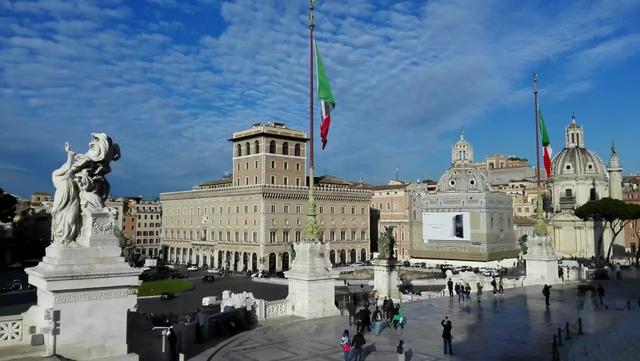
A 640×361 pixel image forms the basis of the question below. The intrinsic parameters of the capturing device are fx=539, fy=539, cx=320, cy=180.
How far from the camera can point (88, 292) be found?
9.92m

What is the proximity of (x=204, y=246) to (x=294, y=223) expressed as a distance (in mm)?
14782

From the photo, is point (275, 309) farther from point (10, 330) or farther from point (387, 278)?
point (10, 330)

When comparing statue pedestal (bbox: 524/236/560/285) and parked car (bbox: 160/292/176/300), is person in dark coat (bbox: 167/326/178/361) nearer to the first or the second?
statue pedestal (bbox: 524/236/560/285)

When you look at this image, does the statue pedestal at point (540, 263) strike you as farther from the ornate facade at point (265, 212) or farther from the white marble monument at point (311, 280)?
the ornate facade at point (265, 212)

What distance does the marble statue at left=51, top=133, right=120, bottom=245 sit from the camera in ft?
33.3

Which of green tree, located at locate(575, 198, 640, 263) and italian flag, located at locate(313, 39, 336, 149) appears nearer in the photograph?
italian flag, located at locate(313, 39, 336, 149)

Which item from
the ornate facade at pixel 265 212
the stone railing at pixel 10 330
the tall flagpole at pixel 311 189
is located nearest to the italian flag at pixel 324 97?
the tall flagpole at pixel 311 189

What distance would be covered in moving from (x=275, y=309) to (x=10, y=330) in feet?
31.6

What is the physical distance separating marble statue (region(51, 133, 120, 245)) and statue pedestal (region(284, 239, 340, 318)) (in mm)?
8679

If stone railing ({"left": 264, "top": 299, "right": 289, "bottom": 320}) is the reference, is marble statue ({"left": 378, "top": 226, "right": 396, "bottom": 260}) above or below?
above

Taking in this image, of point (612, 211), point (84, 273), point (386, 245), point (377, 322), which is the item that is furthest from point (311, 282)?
point (612, 211)

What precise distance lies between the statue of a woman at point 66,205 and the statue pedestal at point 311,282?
30.4 feet

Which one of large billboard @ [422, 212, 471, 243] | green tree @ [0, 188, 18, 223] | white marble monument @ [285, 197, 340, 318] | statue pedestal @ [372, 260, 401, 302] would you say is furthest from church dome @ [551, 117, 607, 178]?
green tree @ [0, 188, 18, 223]

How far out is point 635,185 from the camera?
98.3 meters
